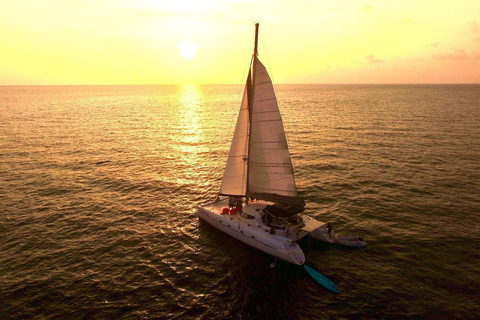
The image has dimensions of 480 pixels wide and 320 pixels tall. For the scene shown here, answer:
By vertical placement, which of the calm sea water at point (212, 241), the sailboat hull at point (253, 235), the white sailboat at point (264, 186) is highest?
the white sailboat at point (264, 186)

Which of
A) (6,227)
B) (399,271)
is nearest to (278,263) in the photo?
(399,271)

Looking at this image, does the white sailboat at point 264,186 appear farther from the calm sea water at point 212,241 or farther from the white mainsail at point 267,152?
the calm sea water at point 212,241

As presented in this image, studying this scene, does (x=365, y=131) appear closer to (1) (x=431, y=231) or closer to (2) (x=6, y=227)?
(1) (x=431, y=231)

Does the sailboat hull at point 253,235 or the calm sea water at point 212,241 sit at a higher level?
the sailboat hull at point 253,235

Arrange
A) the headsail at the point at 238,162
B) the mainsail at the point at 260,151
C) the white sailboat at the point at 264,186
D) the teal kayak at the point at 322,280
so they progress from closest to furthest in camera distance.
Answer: the teal kayak at the point at 322,280, the white sailboat at the point at 264,186, the mainsail at the point at 260,151, the headsail at the point at 238,162

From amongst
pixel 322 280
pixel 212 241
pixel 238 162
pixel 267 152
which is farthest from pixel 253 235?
pixel 267 152

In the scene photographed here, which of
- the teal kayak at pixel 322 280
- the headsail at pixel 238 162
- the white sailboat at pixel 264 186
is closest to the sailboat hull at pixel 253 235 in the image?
the white sailboat at pixel 264 186

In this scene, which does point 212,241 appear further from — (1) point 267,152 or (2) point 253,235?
(1) point 267,152
